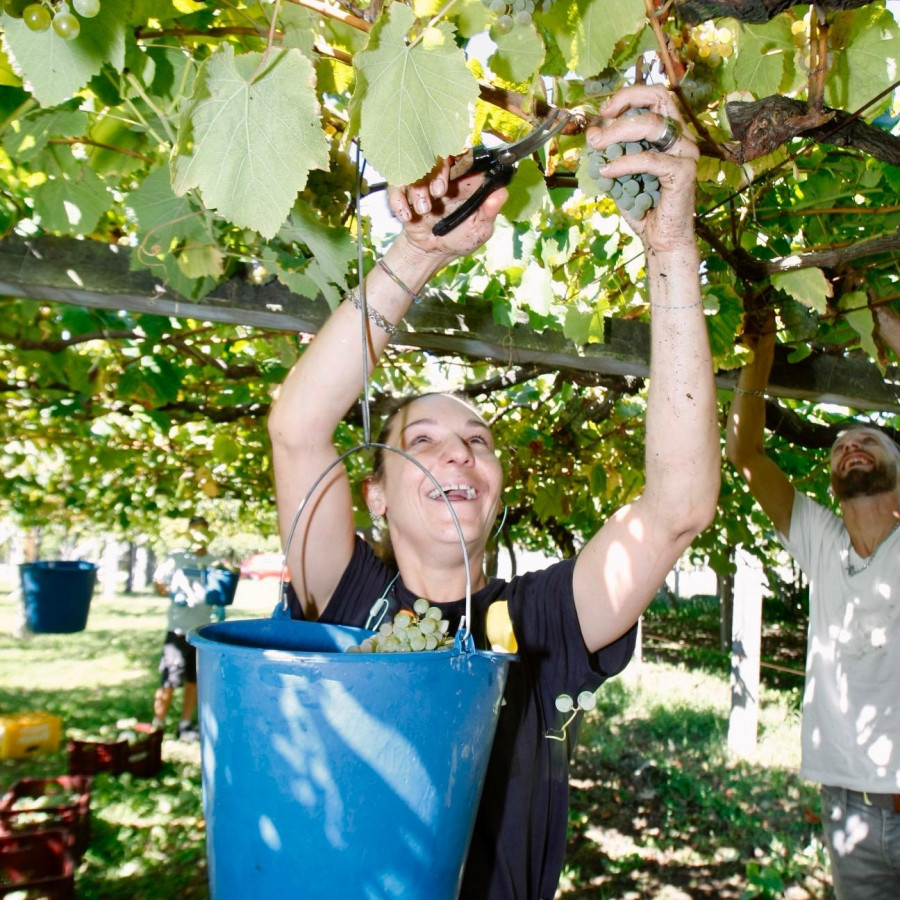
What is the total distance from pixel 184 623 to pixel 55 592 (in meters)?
5.60

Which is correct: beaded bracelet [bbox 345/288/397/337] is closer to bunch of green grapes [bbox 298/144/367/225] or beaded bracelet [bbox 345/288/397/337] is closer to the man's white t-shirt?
bunch of green grapes [bbox 298/144/367/225]

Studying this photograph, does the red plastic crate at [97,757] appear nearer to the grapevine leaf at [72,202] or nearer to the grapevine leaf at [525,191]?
the grapevine leaf at [72,202]

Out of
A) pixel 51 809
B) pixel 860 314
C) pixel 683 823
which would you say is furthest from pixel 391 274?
pixel 683 823

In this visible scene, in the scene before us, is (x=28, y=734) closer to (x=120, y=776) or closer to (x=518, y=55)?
(x=120, y=776)

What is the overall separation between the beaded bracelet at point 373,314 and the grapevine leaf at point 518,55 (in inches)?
16.5

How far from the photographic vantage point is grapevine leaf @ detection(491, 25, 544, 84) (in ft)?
3.67

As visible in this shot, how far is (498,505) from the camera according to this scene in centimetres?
161

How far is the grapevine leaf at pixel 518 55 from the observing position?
1.12 meters

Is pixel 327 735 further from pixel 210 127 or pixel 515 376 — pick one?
pixel 515 376

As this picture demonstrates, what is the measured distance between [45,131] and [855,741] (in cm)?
289

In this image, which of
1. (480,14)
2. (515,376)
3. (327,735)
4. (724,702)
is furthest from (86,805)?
(724,702)

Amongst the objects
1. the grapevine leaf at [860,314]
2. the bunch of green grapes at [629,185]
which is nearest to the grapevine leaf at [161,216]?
the bunch of green grapes at [629,185]

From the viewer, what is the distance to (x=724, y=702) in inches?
354

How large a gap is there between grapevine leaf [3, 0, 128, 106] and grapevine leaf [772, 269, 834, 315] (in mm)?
1506
